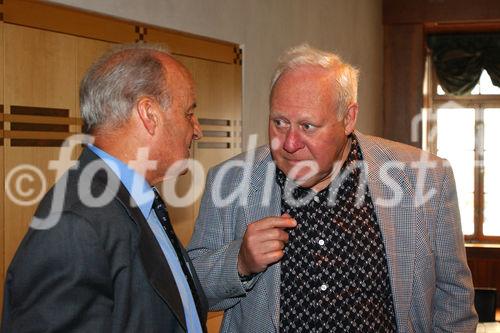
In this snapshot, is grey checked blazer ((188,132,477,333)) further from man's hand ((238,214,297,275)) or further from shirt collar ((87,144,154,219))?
shirt collar ((87,144,154,219))

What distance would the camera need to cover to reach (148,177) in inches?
60.1

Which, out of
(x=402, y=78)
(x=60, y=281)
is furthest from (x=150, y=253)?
(x=402, y=78)

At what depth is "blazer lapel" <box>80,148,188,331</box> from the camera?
134cm

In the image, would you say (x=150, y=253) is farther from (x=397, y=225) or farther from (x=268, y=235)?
(x=397, y=225)

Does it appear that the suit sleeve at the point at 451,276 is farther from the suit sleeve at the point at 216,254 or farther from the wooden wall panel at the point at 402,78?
the wooden wall panel at the point at 402,78

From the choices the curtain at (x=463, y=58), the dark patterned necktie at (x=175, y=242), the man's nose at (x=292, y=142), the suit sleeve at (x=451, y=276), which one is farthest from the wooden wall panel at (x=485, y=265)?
the dark patterned necktie at (x=175, y=242)

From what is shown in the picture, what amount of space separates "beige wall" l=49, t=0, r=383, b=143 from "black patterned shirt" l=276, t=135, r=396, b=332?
163 cm

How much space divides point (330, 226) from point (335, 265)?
0.37 feet

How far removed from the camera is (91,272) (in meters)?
1.21

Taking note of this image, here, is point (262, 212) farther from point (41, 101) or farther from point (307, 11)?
point (307, 11)

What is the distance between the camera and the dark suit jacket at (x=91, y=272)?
1184 mm

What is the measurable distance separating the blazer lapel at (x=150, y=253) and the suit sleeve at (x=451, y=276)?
936 millimetres

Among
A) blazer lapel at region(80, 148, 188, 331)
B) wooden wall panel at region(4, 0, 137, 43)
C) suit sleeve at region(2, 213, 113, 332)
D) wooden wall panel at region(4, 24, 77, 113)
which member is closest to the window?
wooden wall panel at region(4, 0, 137, 43)

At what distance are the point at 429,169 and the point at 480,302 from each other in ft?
7.93
